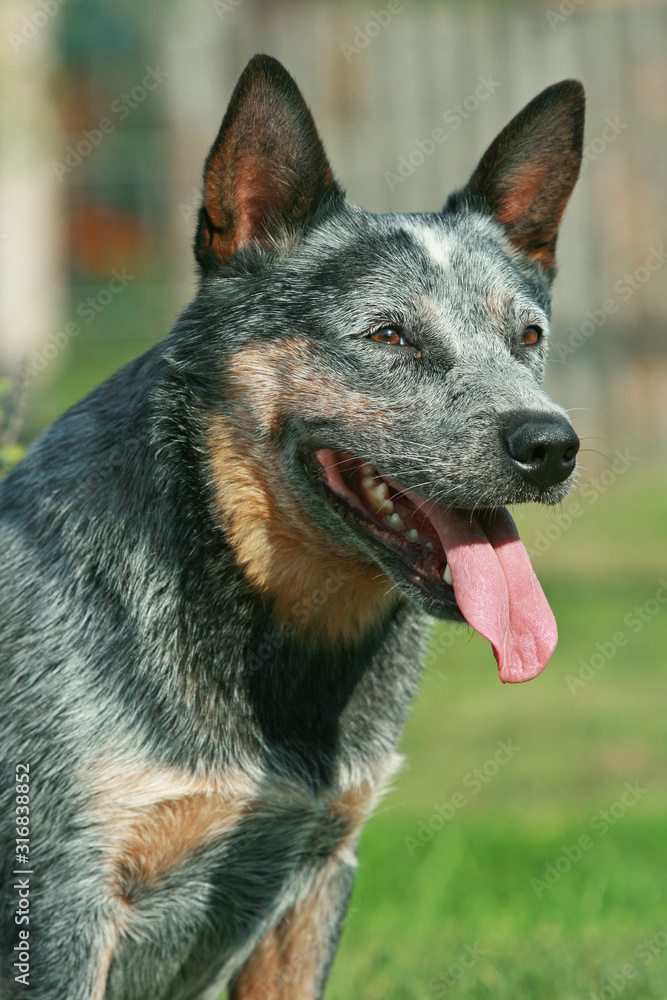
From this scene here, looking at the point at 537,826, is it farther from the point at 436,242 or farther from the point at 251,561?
the point at 436,242

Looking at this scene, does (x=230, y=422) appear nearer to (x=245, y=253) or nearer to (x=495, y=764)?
(x=245, y=253)

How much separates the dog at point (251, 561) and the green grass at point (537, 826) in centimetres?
43

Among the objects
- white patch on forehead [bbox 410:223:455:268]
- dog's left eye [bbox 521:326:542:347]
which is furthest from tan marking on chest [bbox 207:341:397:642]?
dog's left eye [bbox 521:326:542:347]

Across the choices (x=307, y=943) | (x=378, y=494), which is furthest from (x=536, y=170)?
(x=307, y=943)

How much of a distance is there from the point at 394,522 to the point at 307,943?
130 cm

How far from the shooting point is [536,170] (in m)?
3.45

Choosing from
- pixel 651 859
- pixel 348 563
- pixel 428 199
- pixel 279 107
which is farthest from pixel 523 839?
pixel 428 199

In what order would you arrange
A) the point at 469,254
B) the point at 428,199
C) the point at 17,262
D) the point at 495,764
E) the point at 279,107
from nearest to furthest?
1. the point at 279,107
2. the point at 469,254
3. the point at 495,764
4. the point at 428,199
5. the point at 17,262

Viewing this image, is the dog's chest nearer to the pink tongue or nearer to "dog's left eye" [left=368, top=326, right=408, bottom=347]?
the pink tongue

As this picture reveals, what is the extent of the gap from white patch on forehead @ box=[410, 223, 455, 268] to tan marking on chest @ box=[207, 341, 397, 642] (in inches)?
18.5

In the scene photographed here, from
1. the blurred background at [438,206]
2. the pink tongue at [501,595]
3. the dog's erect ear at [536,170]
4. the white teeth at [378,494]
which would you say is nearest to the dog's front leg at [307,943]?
the pink tongue at [501,595]

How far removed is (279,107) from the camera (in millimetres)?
2939

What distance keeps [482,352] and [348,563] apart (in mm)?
661

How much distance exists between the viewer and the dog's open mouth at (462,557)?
275 centimetres
